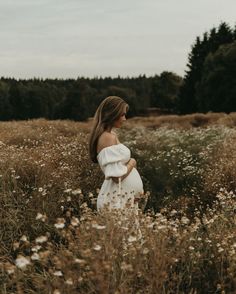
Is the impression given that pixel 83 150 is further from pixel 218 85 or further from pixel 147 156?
pixel 218 85

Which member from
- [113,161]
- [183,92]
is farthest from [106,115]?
[183,92]

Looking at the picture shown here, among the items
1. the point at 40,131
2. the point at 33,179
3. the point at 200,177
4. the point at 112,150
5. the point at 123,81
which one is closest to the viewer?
the point at 112,150

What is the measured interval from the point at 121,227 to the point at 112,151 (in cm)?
166

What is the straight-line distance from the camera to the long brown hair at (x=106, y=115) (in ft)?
17.0

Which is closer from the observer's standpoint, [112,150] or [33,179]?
[112,150]

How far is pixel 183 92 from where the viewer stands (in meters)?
47.9

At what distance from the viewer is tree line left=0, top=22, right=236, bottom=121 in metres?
43.1

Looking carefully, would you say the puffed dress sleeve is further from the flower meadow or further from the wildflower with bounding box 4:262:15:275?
the wildflower with bounding box 4:262:15:275

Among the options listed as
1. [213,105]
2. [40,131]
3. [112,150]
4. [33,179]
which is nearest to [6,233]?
[112,150]

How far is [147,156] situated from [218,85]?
34317 millimetres

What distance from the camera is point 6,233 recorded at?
5.54 m

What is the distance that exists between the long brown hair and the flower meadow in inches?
28.0

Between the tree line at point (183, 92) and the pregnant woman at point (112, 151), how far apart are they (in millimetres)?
37934

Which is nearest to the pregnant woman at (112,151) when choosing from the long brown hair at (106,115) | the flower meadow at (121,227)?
the long brown hair at (106,115)
